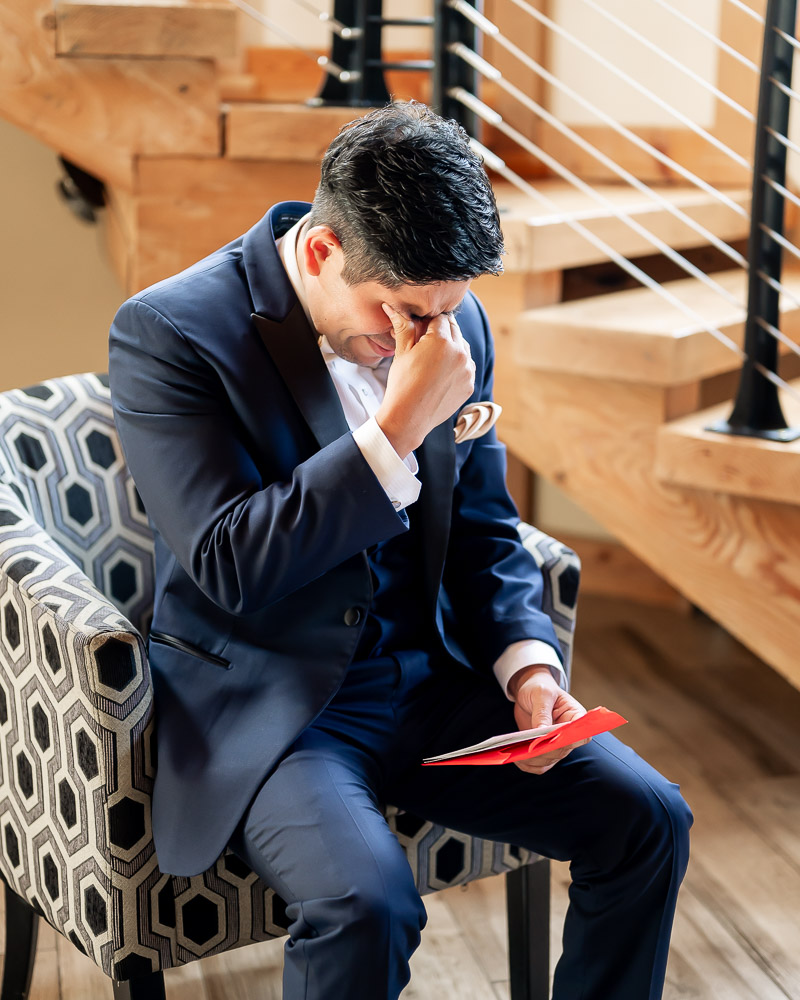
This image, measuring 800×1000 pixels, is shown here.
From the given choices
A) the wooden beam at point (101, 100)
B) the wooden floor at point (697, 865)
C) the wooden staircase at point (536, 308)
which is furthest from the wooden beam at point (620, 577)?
the wooden beam at point (101, 100)

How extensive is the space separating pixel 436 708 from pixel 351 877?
329 millimetres

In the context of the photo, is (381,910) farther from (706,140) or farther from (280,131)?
(706,140)

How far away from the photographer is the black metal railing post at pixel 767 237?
182 centimetres

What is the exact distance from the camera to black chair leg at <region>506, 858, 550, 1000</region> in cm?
162

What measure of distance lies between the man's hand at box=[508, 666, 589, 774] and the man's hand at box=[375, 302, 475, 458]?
0.37 meters

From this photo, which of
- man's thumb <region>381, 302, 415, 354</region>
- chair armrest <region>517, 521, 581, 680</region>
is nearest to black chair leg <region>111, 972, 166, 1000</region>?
chair armrest <region>517, 521, 581, 680</region>

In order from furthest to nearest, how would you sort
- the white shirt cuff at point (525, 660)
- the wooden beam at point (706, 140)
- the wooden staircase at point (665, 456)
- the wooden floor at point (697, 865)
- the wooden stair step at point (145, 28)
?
the wooden beam at point (706, 140) < the wooden stair step at point (145, 28) < the wooden staircase at point (665, 456) < the wooden floor at point (697, 865) < the white shirt cuff at point (525, 660)

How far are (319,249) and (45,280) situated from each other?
1936 millimetres

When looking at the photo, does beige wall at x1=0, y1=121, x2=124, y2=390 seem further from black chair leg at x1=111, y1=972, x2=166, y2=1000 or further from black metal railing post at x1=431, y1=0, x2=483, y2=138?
black chair leg at x1=111, y1=972, x2=166, y2=1000

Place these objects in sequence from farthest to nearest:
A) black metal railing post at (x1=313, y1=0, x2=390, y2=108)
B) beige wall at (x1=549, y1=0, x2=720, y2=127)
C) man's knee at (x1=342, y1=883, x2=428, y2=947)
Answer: beige wall at (x1=549, y1=0, x2=720, y2=127)
black metal railing post at (x1=313, y1=0, x2=390, y2=108)
man's knee at (x1=342, y1=883, x2=428, y2=947)

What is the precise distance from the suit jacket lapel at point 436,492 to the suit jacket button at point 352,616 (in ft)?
0.48

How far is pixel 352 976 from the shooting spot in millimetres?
1145

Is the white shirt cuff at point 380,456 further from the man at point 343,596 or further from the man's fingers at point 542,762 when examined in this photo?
the man's fingers at point 542,762

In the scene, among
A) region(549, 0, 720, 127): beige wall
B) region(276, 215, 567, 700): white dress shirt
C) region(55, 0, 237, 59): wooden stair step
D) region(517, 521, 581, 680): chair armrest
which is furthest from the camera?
region(549, 0, 720, 127): beige wall
